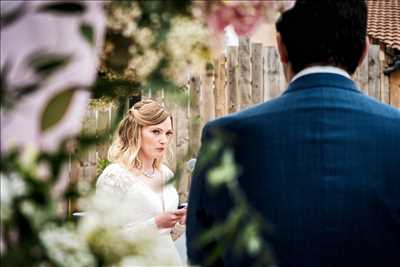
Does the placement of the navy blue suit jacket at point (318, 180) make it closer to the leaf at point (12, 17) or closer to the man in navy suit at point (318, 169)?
the man in navy suit at point (318, 169)

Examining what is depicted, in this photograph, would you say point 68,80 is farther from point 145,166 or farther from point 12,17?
point 145,166

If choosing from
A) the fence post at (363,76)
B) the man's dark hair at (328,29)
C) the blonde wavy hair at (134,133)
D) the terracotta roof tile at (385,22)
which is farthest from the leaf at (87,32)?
the terracotta roof tile at (385,22)

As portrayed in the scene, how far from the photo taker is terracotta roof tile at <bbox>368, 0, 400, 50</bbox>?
14.0 m

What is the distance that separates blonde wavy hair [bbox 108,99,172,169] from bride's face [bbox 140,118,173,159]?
0.03m

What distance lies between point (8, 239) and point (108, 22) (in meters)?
0.35

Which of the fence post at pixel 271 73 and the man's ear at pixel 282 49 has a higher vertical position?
the man's ear at pixel 282 49

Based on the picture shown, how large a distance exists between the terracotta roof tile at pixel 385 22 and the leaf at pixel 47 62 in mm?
13138

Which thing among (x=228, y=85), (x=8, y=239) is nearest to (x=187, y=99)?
(x=8, y=239)

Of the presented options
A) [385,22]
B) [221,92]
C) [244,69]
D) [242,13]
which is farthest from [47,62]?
[385,22]

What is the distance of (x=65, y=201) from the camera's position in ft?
2.99

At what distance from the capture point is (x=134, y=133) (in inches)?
211

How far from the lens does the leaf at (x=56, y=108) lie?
0.86 metres

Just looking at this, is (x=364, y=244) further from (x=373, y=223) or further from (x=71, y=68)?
(x=71, y=68)

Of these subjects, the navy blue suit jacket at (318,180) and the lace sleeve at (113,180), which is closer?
the navy blue suit jacket at (318,180)
